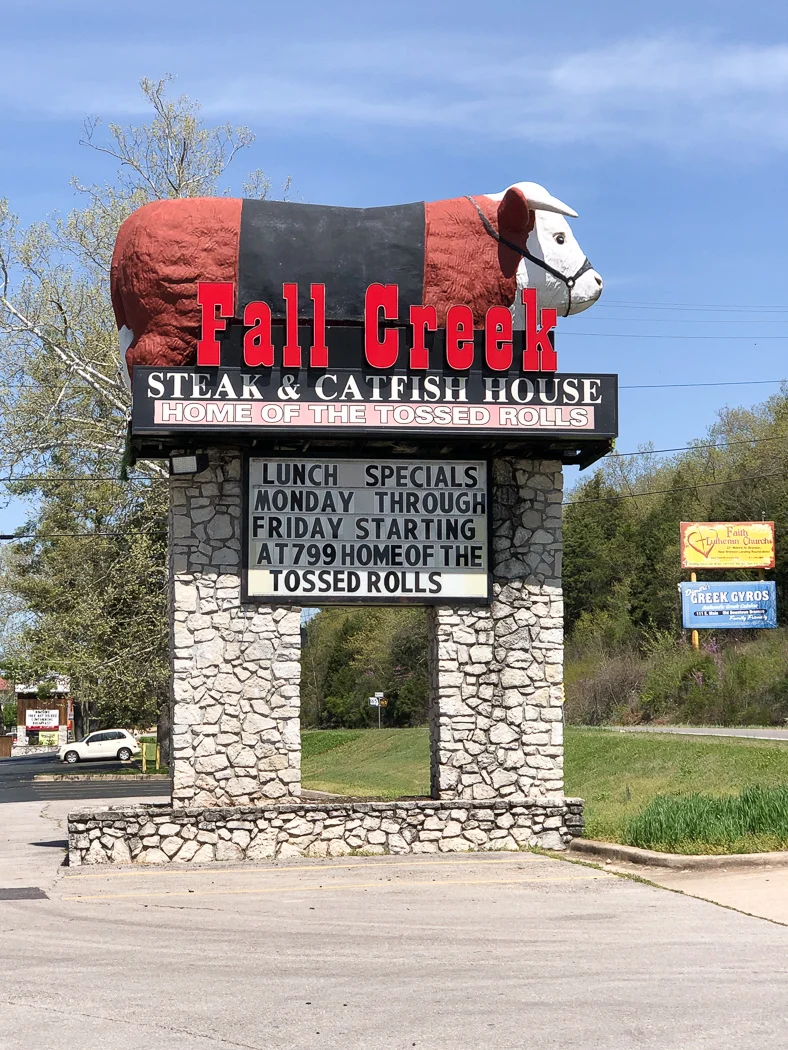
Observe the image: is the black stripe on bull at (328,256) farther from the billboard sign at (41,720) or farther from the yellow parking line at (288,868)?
the billboard sign at (41,720)

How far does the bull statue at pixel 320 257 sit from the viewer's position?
1597 cm

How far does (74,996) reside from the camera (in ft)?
26.6

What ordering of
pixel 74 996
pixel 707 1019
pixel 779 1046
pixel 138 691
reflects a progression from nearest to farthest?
pixel 779 1046 → pixel 707 1019 → pixel 74 996 → pixel 138 691

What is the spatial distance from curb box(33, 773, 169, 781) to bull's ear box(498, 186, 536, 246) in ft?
81.7

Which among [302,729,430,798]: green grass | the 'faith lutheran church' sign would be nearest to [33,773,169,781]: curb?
[302,729,430,798]: green grass

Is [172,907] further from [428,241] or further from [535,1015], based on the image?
[428,241]

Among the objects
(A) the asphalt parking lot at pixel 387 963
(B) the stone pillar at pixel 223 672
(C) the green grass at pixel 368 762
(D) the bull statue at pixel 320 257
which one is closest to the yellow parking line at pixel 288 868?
(A) the asphalt parking lot at pixel 387 963

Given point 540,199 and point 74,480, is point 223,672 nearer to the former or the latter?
point 540,199

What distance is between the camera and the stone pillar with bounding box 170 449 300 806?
51.0 feet

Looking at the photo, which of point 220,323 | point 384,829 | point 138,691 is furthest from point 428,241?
point 138,691

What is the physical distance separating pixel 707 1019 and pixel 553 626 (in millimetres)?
9101

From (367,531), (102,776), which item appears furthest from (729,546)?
(367,531)

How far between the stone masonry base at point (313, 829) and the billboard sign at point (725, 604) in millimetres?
37829

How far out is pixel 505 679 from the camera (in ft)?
52.8
